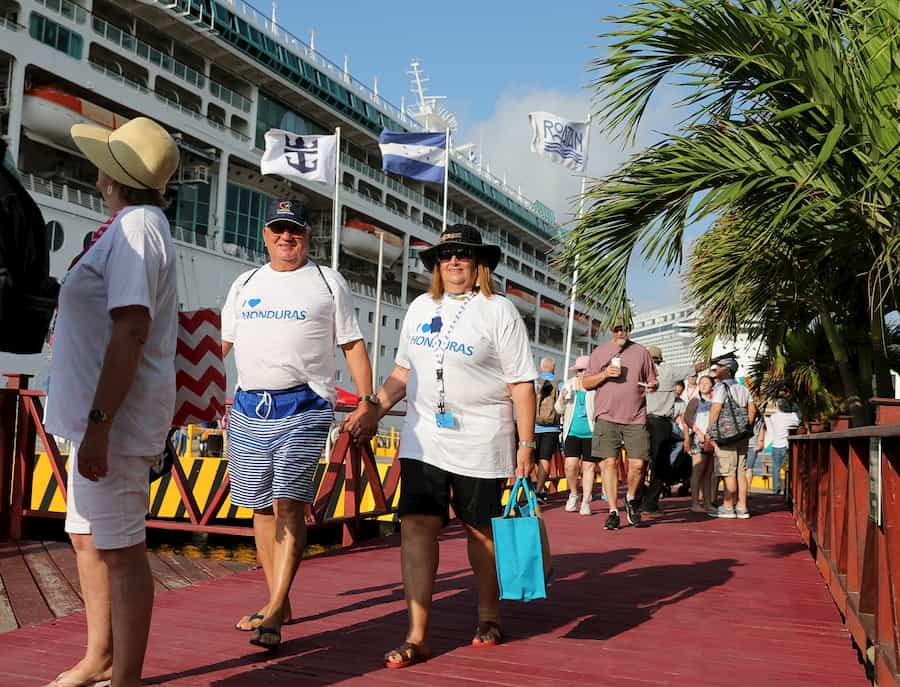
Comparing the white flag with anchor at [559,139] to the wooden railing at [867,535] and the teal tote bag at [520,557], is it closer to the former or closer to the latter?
the wooden railing at [867,535]

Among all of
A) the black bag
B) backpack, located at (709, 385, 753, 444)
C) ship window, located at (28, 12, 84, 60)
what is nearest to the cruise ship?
ship window, located at (28, 12, 84, 60)

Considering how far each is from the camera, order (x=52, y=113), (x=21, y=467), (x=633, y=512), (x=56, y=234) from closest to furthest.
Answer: (x=21, y=467) < (x=633, y=512) < (x=56, y=234) < (x=52, y=113)

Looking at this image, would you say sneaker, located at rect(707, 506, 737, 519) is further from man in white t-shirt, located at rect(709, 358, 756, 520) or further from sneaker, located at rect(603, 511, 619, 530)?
Result: sneaker, located at rect(603, 511, 619, 530)

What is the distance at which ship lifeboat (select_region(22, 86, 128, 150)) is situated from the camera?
860 inches

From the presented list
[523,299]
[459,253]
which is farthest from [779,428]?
[523,299]

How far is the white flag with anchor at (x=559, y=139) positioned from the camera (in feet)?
76.7

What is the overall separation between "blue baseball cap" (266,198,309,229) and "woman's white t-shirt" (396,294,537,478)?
647 millimetres

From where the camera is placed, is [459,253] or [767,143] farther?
[767,143]

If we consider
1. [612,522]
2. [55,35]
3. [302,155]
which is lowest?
[612,522]

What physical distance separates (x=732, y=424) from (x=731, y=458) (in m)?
0.34

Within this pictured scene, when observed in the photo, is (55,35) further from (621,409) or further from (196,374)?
(196,374)

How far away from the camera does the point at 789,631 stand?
4008mm

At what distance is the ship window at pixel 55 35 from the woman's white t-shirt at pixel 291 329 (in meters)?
21.6

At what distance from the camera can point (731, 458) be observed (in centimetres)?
842
